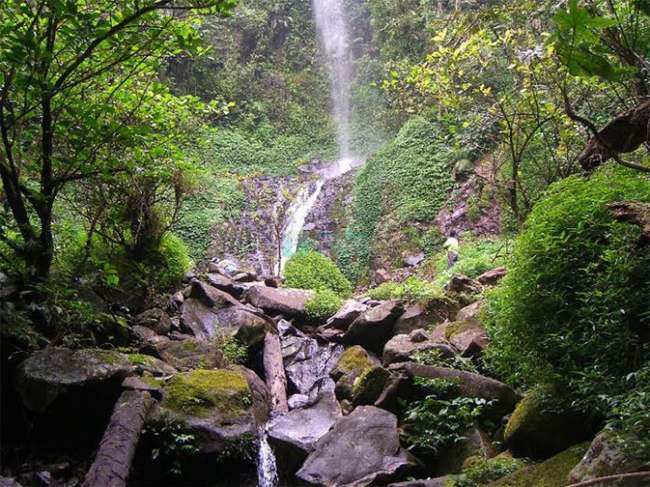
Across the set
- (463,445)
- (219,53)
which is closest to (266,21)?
(219,53)

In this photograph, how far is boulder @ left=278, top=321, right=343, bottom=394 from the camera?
8312 mm

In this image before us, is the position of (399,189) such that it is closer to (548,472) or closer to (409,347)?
(409,347)

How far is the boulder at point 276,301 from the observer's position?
10570mm

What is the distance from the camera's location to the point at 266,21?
2864 centimetres

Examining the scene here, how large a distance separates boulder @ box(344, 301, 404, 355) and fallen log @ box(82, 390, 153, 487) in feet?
13.7

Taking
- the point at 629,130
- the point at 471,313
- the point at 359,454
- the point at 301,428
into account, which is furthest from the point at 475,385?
the point at 629,130

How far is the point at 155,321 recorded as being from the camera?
8305 mm

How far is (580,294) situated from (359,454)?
2.94 meters

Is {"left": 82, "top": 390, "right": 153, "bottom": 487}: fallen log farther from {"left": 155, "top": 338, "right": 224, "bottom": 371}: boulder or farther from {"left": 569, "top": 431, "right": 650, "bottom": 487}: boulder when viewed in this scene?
{"left": 569, "top": 431, "right": 650, "bottom": 487}: boulder

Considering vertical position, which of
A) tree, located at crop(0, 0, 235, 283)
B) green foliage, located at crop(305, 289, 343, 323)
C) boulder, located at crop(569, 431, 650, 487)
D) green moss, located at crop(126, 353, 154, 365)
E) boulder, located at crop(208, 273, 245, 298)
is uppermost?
tree, located at crop(0, 0, 235, 283)

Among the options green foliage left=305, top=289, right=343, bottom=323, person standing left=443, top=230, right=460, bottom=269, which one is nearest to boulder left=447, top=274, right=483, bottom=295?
green foliage left=305, top=289, right=343, bottom=323

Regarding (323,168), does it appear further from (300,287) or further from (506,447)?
(506,447)

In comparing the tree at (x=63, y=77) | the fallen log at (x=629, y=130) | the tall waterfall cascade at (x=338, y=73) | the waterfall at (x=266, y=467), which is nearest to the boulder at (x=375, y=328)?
the waterfall at (x=266, y=467)

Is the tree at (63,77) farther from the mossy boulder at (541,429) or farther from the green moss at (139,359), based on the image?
the mossy boulder at (541,429)
